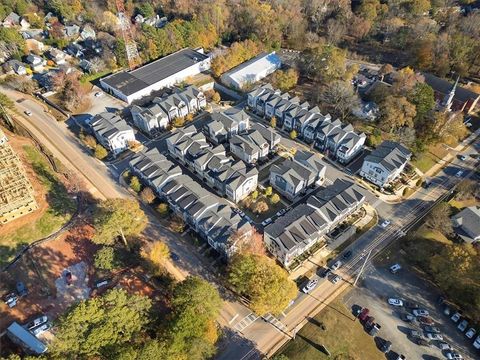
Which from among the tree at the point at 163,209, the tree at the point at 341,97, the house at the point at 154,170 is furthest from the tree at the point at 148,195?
the tree at the point at 341,97

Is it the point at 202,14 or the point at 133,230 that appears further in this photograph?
the point at 202,14

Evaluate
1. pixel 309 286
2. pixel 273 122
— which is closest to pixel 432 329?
pixel 309 286

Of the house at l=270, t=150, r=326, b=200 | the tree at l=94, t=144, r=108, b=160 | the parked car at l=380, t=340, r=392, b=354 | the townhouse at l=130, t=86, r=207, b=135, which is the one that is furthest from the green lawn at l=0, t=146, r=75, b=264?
the parked car at l=380, t=340, r=392, b=354

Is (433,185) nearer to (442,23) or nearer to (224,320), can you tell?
(224,320)

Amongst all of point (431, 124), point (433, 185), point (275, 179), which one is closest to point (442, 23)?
point (431, 124)

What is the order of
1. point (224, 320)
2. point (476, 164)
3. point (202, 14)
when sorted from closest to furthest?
point (224, 320) → point (476, 164) → point (202, 14)

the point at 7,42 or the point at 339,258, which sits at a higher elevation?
the point at 7,42

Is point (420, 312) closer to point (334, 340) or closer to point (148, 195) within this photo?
point (334, 340)
